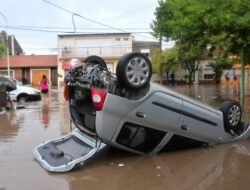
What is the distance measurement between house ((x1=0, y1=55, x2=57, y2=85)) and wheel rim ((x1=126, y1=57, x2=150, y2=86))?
52091mm

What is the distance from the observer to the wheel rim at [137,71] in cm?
756

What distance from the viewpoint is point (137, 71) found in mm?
7652

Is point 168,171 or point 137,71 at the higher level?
point 137,71

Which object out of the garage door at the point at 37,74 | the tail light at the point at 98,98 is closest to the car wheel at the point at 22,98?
the tail light at the point at 98,98

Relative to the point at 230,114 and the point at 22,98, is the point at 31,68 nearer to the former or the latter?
the point at 22,98

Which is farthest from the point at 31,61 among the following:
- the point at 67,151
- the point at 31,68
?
the point at 67,151

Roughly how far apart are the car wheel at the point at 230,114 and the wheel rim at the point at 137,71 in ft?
8.00

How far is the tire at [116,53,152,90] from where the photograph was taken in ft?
24.5

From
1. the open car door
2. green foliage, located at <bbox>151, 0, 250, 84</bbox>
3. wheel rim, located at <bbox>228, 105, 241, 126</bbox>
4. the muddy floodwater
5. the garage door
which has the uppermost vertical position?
green foliage, located at <bbox>151, 0, 250, 84</bbox>

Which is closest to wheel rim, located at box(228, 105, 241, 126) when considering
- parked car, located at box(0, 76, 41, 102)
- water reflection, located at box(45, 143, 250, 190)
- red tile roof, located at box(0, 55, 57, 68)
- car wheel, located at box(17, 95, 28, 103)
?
water reflection, located at box(45, 143, 250, 190)

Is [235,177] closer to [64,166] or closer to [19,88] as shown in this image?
[64,166]

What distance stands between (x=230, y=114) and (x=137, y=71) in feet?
9.48

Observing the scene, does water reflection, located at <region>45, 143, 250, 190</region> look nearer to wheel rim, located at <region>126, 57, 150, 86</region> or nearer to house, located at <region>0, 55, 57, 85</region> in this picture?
wheel rim, located at <region>126, 57, 150, 86</region>

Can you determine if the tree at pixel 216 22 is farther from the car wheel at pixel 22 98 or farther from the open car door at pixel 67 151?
the car wheel at pixel 22 98
